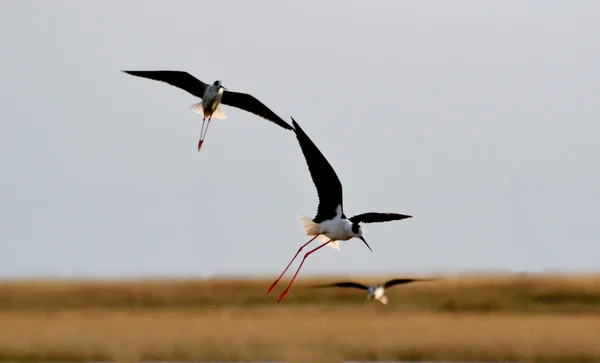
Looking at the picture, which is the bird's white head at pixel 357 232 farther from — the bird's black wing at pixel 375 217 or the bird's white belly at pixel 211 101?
the bird's white belly at pixel 211 101

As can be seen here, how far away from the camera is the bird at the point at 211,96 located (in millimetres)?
22672

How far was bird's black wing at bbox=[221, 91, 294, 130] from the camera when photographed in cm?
2278

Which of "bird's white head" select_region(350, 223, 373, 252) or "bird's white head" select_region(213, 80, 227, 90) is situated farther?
"bird's white head" select_region(213, 80, 227, 90)

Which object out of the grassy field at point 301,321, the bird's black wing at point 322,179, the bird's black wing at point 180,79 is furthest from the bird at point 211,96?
the grassy field at point 301,321

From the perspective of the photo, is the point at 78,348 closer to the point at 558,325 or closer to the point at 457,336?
the point at 457,336

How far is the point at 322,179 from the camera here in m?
20.7

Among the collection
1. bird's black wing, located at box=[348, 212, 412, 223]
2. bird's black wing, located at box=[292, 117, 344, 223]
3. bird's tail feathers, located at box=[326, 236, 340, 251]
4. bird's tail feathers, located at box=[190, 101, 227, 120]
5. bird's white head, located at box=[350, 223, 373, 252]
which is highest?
bird's tail feathers, located at box=[190, 101, 227, 120]

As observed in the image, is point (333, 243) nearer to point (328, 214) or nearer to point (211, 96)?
point (328, 214)

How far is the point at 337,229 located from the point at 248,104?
277 centimetres

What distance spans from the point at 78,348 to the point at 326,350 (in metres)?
3.46

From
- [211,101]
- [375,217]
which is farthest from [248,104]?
[375,217]

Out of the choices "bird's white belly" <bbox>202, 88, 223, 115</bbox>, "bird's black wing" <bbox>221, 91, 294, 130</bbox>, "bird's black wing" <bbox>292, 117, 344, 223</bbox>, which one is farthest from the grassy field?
"bird's black wing" <bbox>292, 117, 344, 223</bbox>

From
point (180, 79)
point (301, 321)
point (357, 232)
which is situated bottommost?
point (301, 321)

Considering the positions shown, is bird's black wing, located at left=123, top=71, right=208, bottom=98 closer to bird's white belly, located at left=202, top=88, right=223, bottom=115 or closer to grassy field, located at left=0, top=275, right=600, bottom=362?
bird's white belly, located at left=202, top=88, right=223, bottom=115
